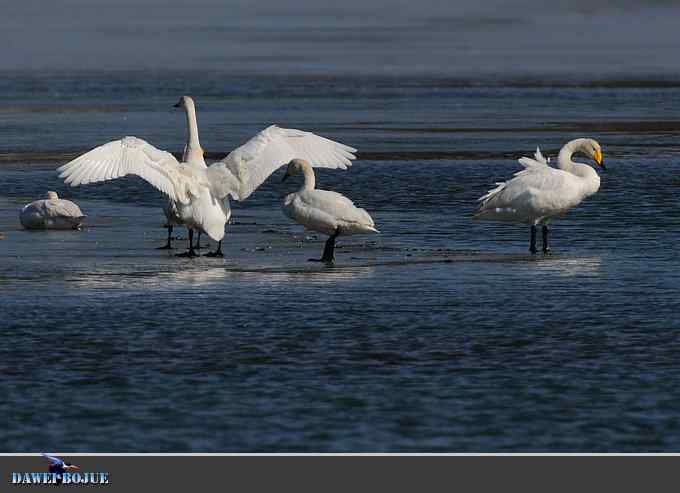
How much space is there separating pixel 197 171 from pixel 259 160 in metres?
0.67

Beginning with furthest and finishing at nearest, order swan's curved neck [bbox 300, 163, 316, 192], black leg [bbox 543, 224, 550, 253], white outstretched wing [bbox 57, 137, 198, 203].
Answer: black leg [bbox 543, 224, 550, 253] < swan's curved neck [bbox 300, 163, 316, 192] < white outstretched wing [bbox 57, 137, 198, 203]

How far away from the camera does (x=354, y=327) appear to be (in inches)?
477

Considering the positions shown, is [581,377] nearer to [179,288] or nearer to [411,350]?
[411,350]

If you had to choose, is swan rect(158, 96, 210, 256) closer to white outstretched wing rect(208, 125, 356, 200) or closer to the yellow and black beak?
white outstretched wing rect(208, 125, 356, 200)

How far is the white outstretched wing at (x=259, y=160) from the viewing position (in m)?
16.5

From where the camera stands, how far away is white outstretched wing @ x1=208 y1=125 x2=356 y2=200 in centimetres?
1647

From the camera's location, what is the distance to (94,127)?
39.3 metres

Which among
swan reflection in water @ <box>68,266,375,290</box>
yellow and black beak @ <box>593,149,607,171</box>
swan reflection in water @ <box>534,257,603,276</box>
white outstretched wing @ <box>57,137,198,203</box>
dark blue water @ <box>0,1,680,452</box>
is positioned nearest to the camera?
dark blue water @ <box>0,1,680,452</box>

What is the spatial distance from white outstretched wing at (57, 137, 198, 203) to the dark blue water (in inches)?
30.6

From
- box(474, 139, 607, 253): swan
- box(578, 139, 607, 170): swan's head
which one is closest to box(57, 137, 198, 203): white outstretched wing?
box(474, 139, 607, 253): swan

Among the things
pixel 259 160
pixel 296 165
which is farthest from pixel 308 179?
pixel 259 160

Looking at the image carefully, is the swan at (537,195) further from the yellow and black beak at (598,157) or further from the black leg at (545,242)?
the yellow and black beak at (598,157)
